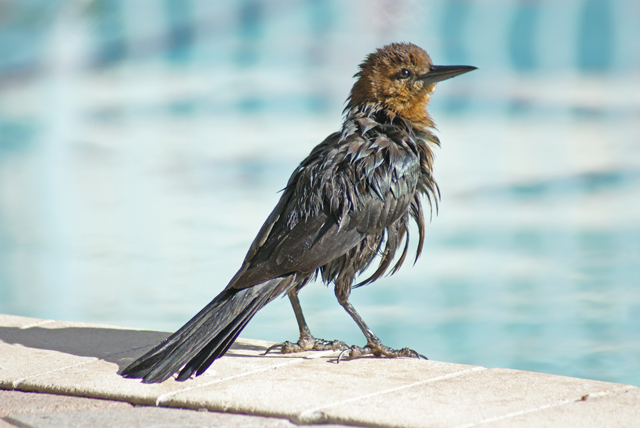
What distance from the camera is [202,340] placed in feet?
8.52

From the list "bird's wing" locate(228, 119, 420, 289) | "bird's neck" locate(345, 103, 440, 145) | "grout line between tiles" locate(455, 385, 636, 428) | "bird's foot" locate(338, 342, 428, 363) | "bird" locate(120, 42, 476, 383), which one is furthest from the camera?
"bird's neck" locate(345, 103, 440, 145)

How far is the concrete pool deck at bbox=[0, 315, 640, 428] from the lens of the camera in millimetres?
2199

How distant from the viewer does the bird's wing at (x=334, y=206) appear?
287 centimetres

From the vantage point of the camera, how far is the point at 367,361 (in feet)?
9.75

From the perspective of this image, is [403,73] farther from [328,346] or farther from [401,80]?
[328,346]

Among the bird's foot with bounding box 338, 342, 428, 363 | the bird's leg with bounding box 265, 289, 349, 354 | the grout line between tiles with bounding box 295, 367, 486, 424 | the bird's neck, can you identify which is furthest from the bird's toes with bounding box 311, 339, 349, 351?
the bird's neck

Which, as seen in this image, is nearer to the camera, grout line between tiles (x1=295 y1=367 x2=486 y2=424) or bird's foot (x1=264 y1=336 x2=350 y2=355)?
grout line between tiles (x1=295 y1=367 x2=486 y2=424)

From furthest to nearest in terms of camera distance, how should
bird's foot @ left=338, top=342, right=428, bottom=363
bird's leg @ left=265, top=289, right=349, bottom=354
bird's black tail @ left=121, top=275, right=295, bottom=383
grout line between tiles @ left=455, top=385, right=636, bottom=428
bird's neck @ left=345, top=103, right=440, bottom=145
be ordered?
bird's neck @ left=345, top=103, right=440, bottom=145 < bird's leg @ left=265, top=289, right=349, bottom=354 < bird's foot @ left=338, top=342, right=428, bottom=363 < bird's black tail @ left=121, top=275, right=295, bottom=383 < grout line between tiles @ left=455, top=385, right=636, bottom=428

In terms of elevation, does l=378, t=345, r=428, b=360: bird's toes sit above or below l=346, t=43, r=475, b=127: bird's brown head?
below

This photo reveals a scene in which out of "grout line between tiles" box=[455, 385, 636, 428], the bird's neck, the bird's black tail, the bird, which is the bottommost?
"grout line between tiles" box=[455, 385, 636, 428]

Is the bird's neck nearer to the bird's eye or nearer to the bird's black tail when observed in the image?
the bird's eye

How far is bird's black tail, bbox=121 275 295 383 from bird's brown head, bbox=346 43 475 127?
1.09 meters

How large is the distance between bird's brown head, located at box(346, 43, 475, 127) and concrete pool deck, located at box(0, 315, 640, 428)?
112cm

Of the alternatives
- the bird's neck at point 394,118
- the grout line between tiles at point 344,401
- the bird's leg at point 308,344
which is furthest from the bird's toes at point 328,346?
the bird's neck at point 394,118
